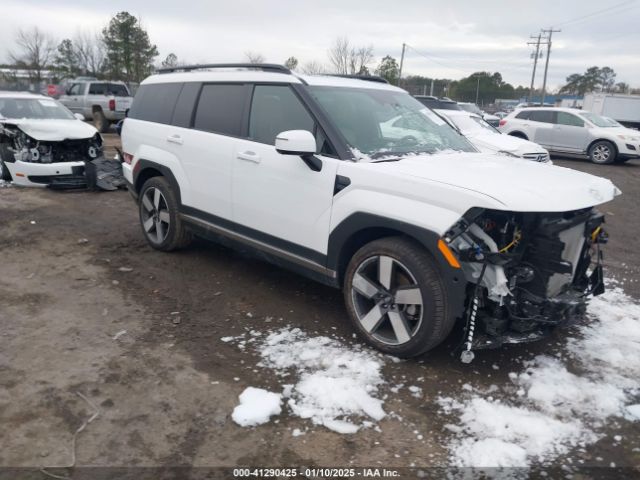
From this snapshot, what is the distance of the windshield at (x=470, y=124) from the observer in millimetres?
11602

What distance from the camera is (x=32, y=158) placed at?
359 inches

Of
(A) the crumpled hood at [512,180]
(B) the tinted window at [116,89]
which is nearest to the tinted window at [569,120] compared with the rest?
(A) the crumpled hood at [512,180]

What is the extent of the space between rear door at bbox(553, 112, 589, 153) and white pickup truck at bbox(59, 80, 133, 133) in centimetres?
1477

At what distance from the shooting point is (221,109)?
486 cm

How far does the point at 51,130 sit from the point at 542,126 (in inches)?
582

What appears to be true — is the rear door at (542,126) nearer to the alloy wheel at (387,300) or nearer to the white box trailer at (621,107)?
the white box trailer at (621,107)

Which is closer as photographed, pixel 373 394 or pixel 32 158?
pixel 373 394

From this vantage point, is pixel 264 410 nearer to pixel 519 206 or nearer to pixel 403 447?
pixel 403 447

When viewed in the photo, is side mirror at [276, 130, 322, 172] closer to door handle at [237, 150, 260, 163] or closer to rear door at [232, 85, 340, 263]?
rear door at [232, 85, 340, 263]

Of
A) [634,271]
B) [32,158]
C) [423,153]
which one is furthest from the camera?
[32,158]

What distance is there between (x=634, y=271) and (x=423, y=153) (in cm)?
343

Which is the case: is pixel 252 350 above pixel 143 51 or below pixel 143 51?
below

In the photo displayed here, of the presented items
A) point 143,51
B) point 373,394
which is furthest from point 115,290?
point 143,51

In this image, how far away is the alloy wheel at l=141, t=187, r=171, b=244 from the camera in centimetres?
560
